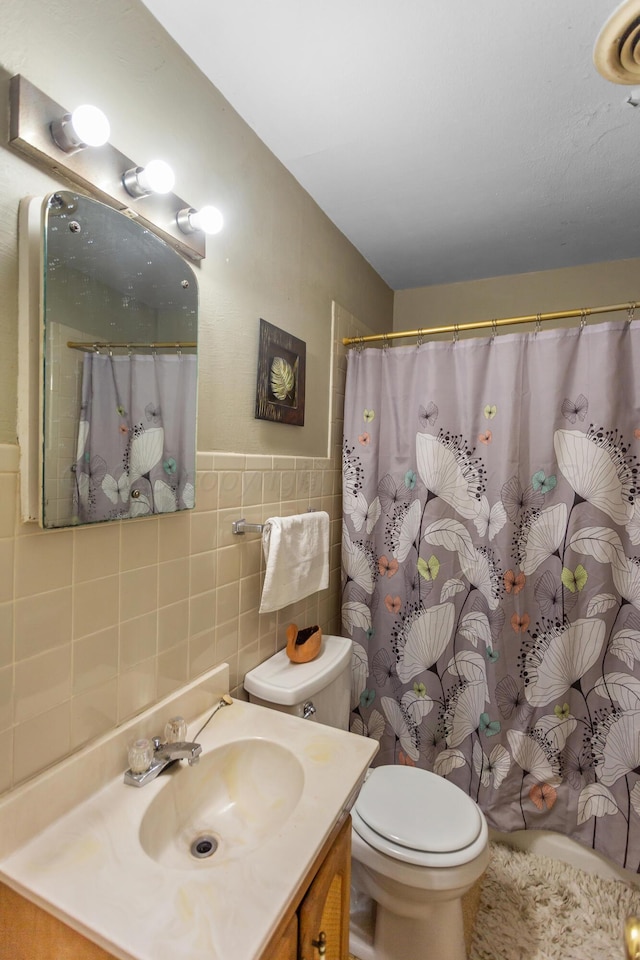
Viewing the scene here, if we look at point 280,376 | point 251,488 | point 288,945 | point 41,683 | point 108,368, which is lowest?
point 288,945

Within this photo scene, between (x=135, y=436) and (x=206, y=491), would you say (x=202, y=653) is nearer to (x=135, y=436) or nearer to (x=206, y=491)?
(x=206, y=491)

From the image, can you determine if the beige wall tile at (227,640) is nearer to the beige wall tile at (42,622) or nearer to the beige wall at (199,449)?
the beige wall at (199,449)

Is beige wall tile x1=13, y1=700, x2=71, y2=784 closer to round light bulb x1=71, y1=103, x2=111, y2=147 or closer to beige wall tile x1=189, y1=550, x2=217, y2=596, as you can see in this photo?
beige wall tile x1=189, y1=550, x2=217, y2=596

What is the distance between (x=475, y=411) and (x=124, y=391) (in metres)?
1.28

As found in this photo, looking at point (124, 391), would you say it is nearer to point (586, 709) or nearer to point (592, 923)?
point (586, 709)

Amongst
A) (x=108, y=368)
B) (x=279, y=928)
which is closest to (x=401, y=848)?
(x=279, y=928)

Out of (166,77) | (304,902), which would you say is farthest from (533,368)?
(304,902)

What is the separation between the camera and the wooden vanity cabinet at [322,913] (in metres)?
0.72

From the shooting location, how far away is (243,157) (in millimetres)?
1287

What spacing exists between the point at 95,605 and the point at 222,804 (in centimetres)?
55

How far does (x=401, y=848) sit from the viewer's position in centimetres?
120

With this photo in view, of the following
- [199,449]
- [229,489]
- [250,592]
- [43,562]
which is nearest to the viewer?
[43,562]

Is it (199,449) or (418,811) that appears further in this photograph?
(418,811)

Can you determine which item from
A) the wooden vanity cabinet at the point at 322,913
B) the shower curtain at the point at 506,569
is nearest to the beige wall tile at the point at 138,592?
the wooden vanity cabinet at the point at 322,913
